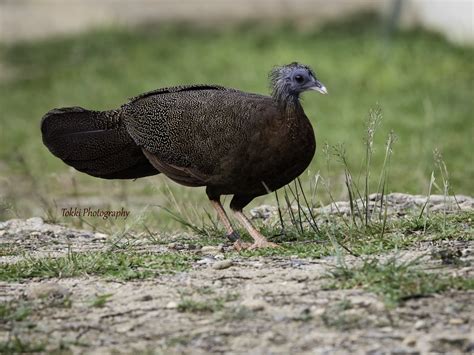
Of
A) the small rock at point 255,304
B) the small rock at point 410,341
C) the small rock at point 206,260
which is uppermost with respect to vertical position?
the small rock at point 206,260

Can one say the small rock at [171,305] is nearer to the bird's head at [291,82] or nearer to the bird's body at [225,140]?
the bird's body at [225,140]

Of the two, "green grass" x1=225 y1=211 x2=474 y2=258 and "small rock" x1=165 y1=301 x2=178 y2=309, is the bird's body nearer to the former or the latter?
"green grass" x1=225 y1=211 x2=474 y2=258

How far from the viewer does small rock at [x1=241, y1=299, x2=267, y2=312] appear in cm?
406

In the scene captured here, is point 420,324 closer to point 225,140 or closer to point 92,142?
point 225,140

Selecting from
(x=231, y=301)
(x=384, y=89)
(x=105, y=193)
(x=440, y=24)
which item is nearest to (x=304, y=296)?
(x=231, y=301)

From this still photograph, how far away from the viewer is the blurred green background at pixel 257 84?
9.06m

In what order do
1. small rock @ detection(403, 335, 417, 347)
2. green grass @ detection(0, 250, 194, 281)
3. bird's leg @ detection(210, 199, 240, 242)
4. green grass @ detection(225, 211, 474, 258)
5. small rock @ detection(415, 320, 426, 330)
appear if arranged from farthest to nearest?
1. bird's leg @ detection(210, 199, 240, 242)
2. green grass @ detection(225, 211, 474, 258)
3. green grass @ detection(0, 250, 194, 281)
4. small rock @ detection(415, 320, 426, 330)
5. small rock @ detection(403, 335, 417, 347)

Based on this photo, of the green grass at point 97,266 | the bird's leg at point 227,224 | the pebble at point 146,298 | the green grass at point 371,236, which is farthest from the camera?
the bird's leg at point 227,224

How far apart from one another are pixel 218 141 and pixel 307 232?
691mm

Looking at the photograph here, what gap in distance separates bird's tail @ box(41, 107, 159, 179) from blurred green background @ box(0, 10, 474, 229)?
1.66m

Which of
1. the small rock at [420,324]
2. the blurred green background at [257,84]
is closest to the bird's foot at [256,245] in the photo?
the small rock at [420,324]

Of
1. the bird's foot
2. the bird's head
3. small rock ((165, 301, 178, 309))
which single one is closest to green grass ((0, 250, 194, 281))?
the bird's foot

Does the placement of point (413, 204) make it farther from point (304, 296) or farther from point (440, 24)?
point (440, 24)

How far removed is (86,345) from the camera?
3.84m
